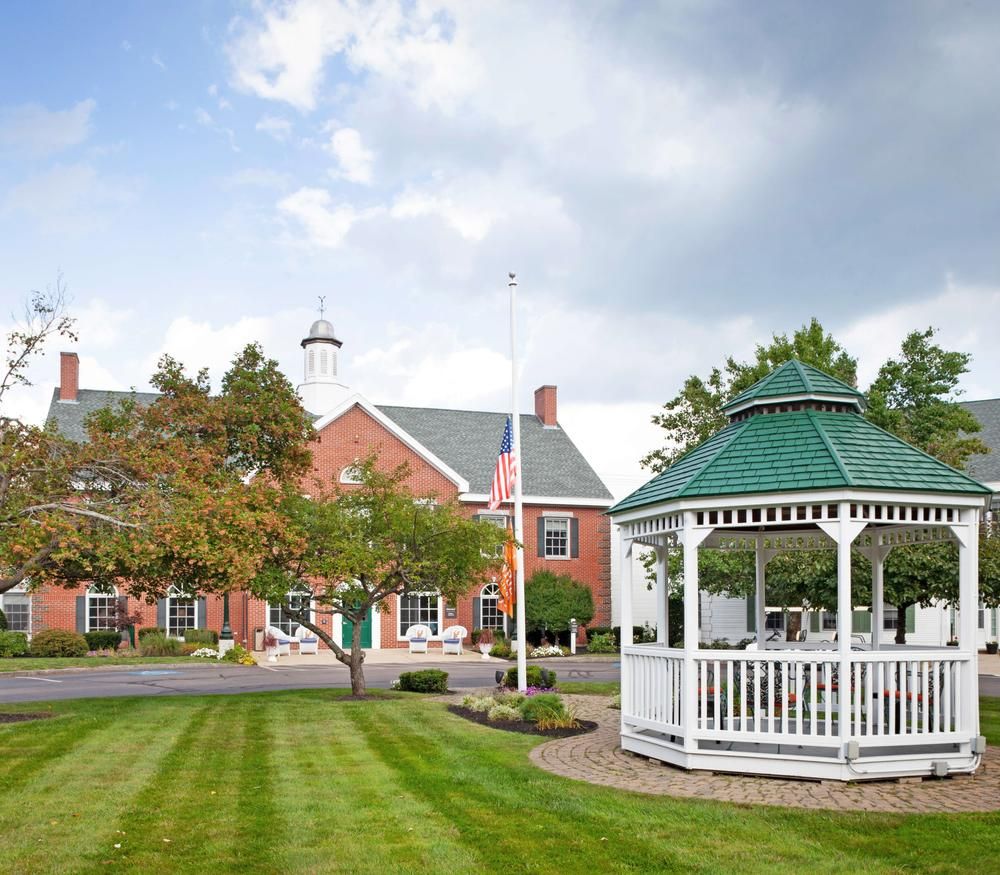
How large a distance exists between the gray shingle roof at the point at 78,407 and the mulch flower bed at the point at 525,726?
23662 millimetres

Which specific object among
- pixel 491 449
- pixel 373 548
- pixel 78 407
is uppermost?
pixel 78 407

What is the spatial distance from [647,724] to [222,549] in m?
7.28

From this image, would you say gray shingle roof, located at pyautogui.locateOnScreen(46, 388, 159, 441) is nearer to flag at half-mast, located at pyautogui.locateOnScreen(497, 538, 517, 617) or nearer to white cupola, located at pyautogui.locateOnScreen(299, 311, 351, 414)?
white cupola, located at pyautogui.locateOnScreen(299, 311, 351, 414)

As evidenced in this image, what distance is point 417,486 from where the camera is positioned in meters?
38.2

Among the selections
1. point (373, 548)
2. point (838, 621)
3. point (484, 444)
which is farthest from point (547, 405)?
point (838, 621)

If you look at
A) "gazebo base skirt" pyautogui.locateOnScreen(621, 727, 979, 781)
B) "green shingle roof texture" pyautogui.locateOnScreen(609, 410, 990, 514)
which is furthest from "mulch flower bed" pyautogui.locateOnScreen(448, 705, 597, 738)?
"green shingle roof texture" pyautogui.locateOnScreen(609, 410, 990, 514)

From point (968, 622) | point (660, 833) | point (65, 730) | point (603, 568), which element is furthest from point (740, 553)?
point (660, 833)

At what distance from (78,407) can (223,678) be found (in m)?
16.3

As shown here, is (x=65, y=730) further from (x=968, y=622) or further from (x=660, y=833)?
(x=968, y=622)

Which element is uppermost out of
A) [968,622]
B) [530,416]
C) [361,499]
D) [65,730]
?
[530,416]

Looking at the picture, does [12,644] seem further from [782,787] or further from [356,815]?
[782,787]

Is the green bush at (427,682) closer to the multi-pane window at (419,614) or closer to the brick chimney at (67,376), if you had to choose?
the multi-pane window at (419,614)

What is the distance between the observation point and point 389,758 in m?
12.8

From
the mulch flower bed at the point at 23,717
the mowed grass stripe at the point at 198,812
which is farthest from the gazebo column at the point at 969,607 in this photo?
the mulch flower bed at the point at 23,717
